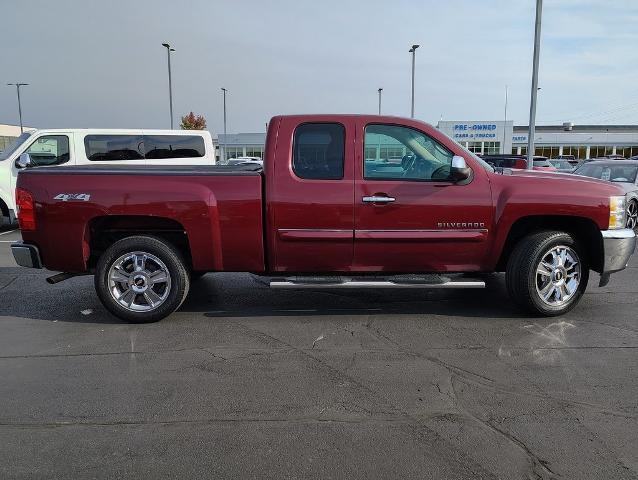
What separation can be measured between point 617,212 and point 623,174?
8384 millimetres

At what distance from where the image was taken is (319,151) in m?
5.01

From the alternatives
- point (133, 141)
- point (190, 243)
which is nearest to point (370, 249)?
point (190, 243)

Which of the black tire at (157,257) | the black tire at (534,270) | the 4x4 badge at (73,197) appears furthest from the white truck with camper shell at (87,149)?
the black tire at (534,270)

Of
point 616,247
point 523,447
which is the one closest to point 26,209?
point 523,447

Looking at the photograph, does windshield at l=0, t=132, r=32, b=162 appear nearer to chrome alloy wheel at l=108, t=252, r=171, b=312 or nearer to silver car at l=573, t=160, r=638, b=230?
chrome alloy wheel at l=108, t=252, r=171, b=312

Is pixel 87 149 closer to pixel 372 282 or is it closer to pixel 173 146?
pixel 173 146

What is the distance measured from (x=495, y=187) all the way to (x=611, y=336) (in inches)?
66.7

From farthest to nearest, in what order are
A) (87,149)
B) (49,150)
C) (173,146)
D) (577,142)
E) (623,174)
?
(577,142) < (173,146) < (623,174) < (87,149) < (49,150)

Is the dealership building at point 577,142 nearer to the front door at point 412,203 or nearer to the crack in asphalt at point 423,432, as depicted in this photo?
the front door at point 412,203

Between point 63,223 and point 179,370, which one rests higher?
point 63,223

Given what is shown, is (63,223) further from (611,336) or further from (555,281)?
(611,336)

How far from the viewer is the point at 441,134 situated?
16.8 ft

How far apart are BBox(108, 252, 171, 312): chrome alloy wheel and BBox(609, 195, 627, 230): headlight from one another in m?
4.32

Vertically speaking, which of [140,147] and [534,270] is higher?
[140,147]
